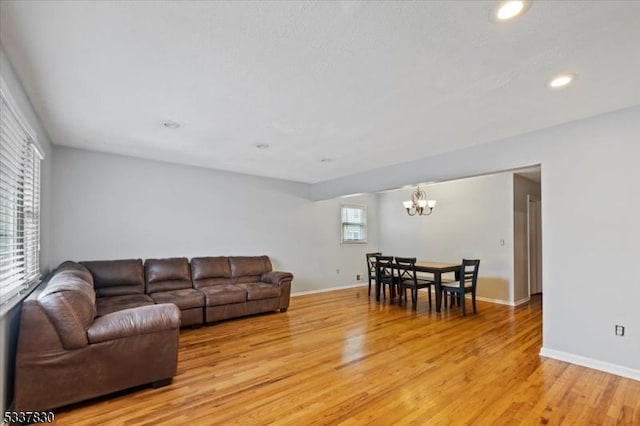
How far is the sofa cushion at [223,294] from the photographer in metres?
4.52

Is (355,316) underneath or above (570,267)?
underneath

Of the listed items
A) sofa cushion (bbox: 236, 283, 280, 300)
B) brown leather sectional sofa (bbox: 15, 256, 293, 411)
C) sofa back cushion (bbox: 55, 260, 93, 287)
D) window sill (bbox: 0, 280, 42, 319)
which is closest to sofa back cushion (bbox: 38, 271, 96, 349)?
brown leather sectional sofa (bbox: 15, 256, 293, 411)

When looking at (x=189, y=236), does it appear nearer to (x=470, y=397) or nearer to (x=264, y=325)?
(x=264, y=325)

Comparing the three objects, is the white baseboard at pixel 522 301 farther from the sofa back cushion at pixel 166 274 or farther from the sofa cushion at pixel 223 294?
the sofa back cushion at pixel 166 274

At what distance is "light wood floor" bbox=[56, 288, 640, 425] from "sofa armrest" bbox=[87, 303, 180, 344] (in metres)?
Answer: 0.50

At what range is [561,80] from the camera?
2.37 m

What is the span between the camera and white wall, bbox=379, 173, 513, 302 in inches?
229

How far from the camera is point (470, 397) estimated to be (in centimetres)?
247

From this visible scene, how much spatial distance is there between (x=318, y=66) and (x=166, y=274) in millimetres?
3942

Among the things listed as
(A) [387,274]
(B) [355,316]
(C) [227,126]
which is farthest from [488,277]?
(C) [227,126]

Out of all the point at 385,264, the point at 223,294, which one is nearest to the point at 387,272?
the point at 385,264

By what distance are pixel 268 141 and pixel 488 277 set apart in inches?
193

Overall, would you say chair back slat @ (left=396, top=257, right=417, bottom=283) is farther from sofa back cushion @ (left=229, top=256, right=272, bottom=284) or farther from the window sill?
the window sill

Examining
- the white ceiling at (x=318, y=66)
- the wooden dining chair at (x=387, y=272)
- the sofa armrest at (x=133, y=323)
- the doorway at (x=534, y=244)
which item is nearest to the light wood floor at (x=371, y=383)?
the sofa armrest at (x=133, y=323)
